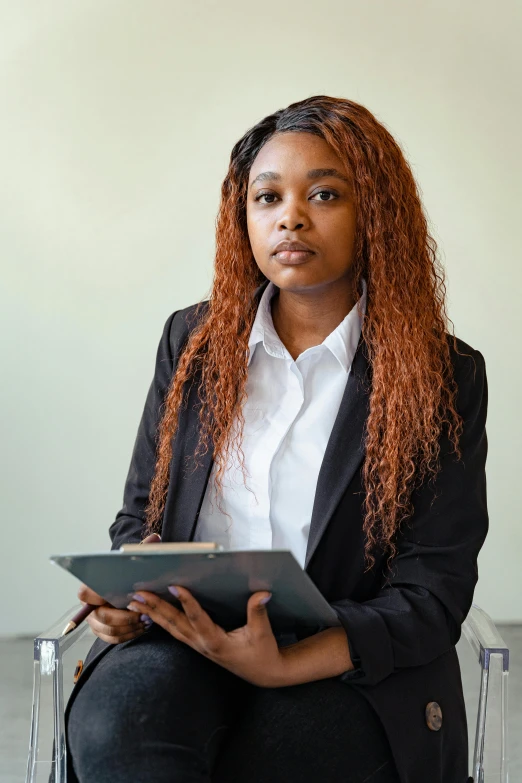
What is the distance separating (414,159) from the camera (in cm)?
359

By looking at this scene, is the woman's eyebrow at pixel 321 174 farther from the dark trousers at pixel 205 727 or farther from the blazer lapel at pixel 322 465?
the dark trousers at pixel 205 727

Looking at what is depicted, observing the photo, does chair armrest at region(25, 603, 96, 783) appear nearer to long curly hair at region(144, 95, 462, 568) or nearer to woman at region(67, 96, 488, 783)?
woman at region(67, 96, 488, 783)

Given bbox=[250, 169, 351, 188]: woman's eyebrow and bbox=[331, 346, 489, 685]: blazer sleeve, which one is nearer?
bbox=[331, 346, 489, 685]: blazer sleeve

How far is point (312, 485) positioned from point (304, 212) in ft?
1.57

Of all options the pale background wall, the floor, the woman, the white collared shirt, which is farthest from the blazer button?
the pale background wall

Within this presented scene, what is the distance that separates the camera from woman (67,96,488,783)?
4.57 ft

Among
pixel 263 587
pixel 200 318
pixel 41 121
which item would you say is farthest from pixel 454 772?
pixel 41 121

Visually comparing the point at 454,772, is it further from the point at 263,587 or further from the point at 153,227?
the point at 153,227

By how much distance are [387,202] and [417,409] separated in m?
0.39

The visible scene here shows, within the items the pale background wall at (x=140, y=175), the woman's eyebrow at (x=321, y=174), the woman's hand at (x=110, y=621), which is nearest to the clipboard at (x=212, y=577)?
the woman's hand at (x=110, y=621)

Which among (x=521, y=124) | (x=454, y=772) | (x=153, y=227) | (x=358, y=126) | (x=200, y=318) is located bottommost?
(x=454, y=772)

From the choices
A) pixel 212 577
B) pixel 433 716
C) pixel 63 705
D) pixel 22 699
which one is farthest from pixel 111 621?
pixel 22 699

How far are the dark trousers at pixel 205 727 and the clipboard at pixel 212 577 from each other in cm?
9

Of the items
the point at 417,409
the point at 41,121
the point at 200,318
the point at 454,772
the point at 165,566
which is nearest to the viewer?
the point at 165,566
